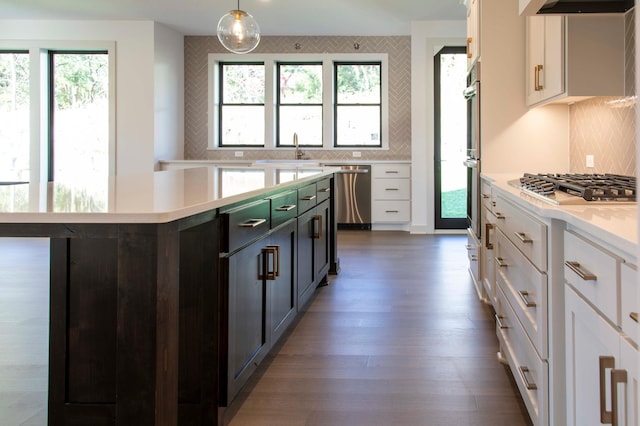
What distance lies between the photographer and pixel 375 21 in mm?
7406

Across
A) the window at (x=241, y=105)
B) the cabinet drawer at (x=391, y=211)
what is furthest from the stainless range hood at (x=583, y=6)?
the window at (x=241, y=105)

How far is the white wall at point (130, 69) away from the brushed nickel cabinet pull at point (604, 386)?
707 centimetres

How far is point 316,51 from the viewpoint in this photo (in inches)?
324

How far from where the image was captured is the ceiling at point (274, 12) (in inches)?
261

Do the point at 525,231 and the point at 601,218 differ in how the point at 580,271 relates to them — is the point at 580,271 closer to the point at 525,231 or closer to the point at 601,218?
the point at 601,218

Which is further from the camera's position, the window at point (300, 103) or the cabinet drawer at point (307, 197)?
the window at point (300, 103)

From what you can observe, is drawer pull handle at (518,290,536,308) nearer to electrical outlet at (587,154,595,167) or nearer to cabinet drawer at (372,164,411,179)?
electrical outlet at (587,154,595,167)

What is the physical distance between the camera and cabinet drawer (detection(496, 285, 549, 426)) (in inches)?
68.9

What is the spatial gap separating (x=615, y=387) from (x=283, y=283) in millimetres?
1992

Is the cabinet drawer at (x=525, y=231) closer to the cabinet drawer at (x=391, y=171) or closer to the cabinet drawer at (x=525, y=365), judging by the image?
the cabinet drawer at (x=525, y=365)

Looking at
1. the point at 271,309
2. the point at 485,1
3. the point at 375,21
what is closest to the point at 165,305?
the point at 271,309

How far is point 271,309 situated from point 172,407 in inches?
46.4

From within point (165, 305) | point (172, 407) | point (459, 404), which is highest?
point (165, 305)

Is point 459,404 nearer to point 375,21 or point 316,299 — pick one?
point 316,299
